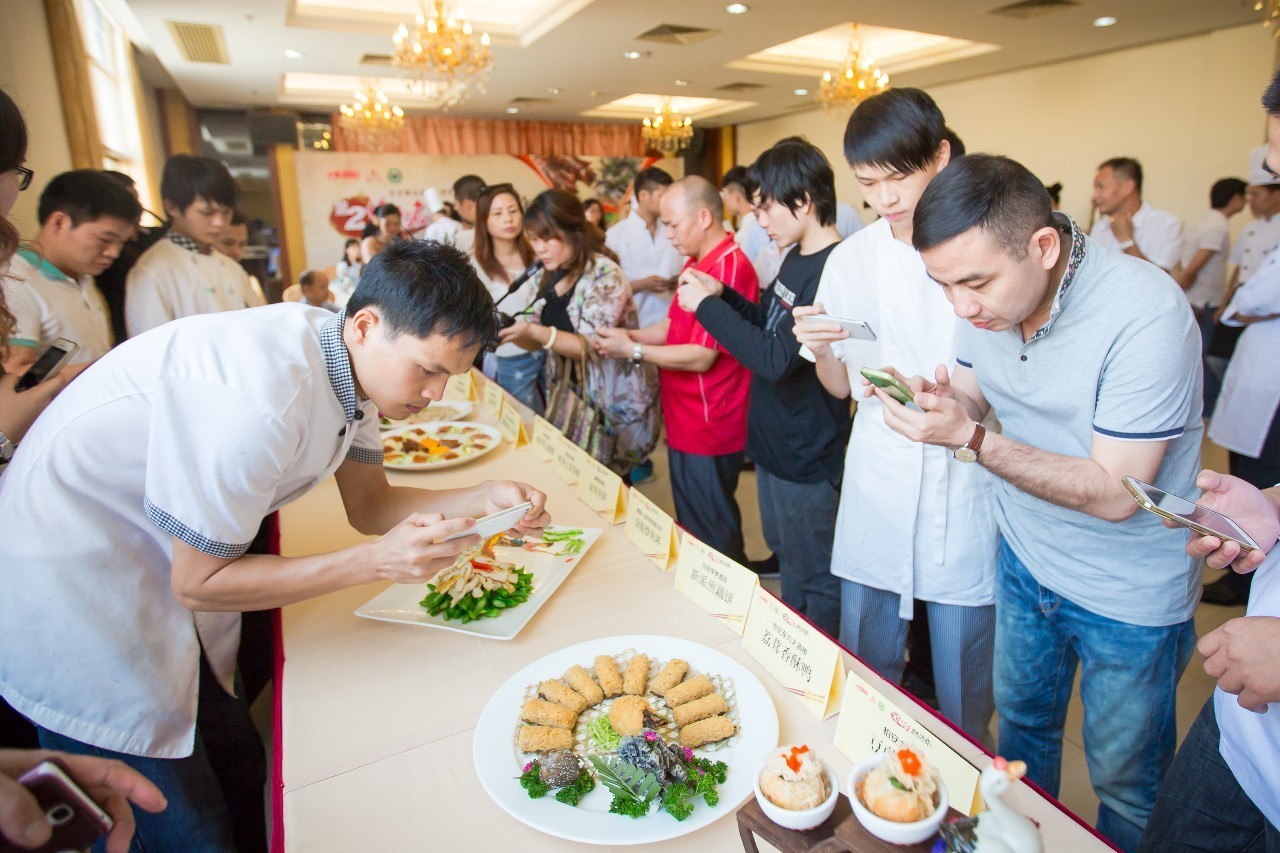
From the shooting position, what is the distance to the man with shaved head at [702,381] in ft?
7.31

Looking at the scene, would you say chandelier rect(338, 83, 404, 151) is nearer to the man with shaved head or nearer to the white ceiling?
the white ceiling

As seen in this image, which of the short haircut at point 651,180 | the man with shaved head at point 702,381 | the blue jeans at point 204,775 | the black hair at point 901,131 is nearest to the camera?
the blue jeans at point 204,775

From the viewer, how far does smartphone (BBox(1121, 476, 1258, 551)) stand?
2.72ft

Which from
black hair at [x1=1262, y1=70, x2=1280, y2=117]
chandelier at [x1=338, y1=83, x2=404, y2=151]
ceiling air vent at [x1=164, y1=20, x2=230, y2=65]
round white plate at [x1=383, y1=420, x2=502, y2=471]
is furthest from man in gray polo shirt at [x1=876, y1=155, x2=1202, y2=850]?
chandelier at [x1=338, y1=83, x2=404, y2=151]

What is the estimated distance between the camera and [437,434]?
2.19 metres

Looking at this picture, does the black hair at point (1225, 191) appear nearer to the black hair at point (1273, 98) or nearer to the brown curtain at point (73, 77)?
the black hair at point (1273, 98)

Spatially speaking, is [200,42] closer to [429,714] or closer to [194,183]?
→ [194,183]

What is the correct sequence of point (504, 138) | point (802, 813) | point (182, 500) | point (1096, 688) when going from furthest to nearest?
point (504, 138) < point (1096, 688) < point (182, 500) < point (802, 813)

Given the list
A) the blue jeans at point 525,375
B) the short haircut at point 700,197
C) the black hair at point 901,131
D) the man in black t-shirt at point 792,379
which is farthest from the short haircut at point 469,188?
the black hair at point 901,131

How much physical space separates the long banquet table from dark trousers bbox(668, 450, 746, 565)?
987mm

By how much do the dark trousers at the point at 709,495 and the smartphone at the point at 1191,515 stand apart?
1.59 metres

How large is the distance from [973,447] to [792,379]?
0.80m

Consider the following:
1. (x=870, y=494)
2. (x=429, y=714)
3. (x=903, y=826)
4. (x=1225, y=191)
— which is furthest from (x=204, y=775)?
(x=1225, y=191)

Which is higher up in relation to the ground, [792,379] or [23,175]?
[23,175]
